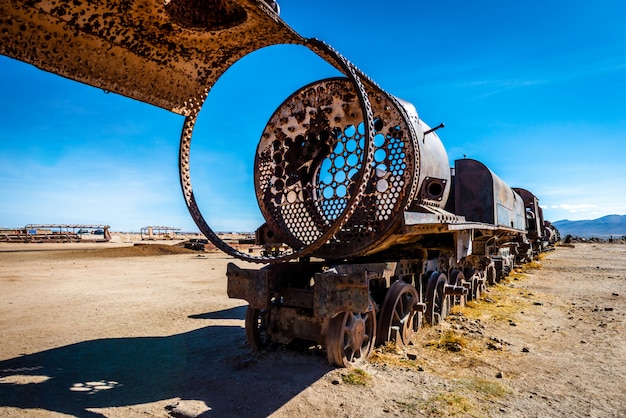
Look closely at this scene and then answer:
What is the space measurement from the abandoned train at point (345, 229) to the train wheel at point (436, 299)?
Answer: 0.07 feet

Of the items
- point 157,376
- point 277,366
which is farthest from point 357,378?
point 157,376

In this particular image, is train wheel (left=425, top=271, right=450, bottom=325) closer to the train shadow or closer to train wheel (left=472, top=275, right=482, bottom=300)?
train wheel (left=472, top=275, right=482, bottom=300)

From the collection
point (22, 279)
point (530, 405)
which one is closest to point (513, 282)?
point (530, 405)

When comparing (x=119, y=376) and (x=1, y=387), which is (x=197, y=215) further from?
(x=1, y=387)

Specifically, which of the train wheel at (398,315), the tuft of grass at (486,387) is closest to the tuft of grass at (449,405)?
A: the tuft of grass at (486,387)

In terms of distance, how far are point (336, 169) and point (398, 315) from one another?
2.00 metres

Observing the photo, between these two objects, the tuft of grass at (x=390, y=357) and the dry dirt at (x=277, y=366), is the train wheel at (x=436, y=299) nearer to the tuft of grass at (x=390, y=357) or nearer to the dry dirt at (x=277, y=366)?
the dry dirt at (x=277, y=366)

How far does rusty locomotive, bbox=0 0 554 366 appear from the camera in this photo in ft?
10.3

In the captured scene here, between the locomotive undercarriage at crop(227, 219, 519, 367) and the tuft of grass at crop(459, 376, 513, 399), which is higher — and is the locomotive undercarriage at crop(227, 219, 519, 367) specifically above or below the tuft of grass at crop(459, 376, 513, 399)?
above

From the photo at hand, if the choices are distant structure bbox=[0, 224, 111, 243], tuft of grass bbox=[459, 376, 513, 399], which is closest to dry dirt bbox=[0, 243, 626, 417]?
tuft of grass bbox=[459, 376, 513, 399]

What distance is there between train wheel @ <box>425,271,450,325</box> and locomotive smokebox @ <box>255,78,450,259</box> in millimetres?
1349

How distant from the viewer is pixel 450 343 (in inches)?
203

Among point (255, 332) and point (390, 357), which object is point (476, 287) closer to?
point (390, 357)

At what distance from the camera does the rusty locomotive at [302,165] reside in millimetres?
3154
